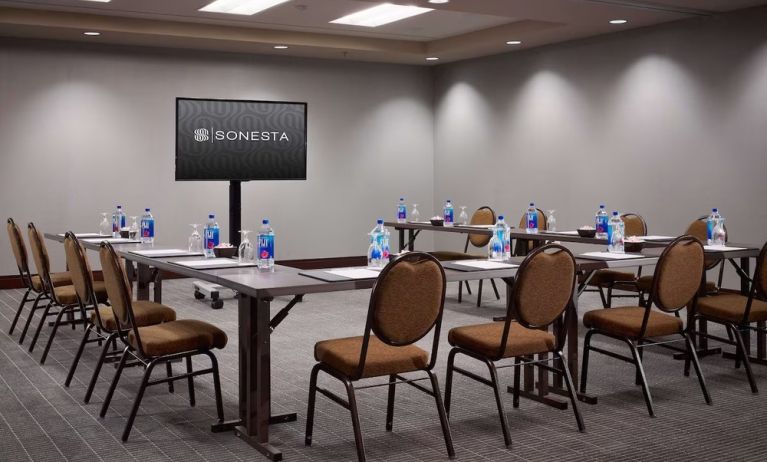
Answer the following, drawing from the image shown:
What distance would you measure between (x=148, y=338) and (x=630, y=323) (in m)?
2.28

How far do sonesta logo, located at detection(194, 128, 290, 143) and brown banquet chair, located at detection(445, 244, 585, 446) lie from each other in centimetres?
408

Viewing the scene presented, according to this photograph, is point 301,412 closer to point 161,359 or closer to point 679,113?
point 161,359

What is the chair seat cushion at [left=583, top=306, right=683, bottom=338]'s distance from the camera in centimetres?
407

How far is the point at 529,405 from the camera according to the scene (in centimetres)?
421

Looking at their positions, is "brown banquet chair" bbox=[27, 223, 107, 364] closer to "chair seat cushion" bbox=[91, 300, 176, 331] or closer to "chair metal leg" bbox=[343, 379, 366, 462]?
"chair seat cushion" bbox=[91, 300, 176, 331]

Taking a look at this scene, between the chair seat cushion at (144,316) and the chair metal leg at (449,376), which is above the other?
the chair seat cushion at (144,316)

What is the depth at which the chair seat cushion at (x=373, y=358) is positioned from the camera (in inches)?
129

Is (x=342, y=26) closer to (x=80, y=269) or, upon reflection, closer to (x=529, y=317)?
(x=80, y=269)

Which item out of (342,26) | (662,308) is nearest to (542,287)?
(662,308)

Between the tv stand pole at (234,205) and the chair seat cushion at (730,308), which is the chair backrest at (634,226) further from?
the tv stand pole at (234,205)

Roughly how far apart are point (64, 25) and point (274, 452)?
5.86 m

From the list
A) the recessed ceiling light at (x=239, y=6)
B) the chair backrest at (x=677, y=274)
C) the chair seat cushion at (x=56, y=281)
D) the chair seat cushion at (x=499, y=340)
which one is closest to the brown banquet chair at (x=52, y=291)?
the chair seat cushion at (x=56, y=281)

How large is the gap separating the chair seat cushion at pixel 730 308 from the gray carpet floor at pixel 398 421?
1.25ft

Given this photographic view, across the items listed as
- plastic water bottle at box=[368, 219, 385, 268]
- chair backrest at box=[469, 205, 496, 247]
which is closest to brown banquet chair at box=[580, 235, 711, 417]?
plastic water bottle at box=[368, 219, 385, 268]
